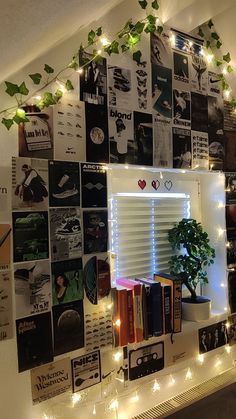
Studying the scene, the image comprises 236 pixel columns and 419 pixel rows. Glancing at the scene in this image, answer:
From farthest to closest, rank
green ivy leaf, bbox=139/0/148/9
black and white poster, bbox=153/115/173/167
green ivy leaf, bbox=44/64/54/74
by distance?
black and white poster, bbox=153/115/173/167 → green ivy leaf, bbox=139/0/148/9 → green ivy leaf, bbox=44/64/54/74

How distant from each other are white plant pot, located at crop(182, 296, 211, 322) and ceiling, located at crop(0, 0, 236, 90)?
1.59 meters

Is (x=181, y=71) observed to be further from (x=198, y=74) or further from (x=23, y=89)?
(x=23, y=89)

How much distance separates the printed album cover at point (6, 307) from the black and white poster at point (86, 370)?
383mm

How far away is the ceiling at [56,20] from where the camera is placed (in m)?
0.93

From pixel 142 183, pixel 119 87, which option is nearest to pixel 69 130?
pixel 119 87

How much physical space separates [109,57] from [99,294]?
1169 millimetres

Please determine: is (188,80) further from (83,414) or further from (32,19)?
(83,414)

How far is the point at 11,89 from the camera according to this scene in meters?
1.51

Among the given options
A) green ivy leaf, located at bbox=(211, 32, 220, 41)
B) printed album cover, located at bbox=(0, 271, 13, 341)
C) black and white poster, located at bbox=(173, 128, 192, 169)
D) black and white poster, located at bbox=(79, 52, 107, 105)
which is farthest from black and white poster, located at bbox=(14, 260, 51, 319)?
green ivy leaf, located at bbox=(211, 32, 220, 41)

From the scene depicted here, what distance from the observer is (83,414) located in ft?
5.94

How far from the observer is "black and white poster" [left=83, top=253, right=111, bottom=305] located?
1.80 m

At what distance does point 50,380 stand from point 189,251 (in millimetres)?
1058

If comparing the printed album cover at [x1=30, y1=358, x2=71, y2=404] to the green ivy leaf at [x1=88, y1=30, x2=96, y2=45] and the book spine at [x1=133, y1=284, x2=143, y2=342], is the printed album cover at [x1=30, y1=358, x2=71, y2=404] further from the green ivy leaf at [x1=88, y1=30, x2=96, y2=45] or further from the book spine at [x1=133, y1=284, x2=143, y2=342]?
the green ivy leaf at [x1=88, y1=30, x2=96, y2=45]

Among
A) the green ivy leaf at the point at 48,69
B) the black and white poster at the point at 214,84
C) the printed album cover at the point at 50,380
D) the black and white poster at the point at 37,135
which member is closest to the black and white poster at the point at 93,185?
the black and white poster at the point at 37,135
